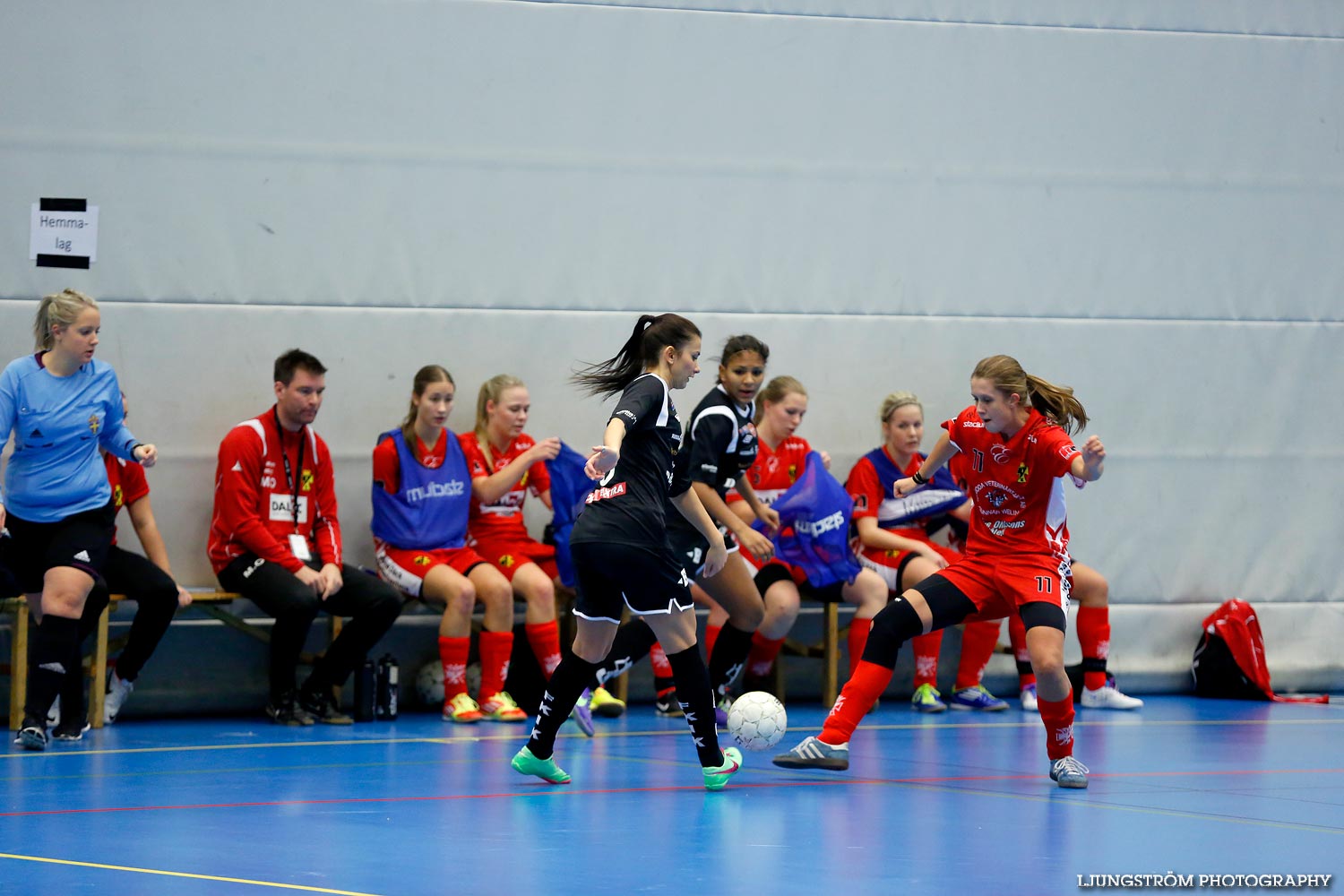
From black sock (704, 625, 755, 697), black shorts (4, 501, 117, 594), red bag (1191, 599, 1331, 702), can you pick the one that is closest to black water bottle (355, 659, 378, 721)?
black shorts (4, 501, 117, 594)

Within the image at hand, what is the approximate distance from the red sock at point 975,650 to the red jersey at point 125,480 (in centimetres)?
471

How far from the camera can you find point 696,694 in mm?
5902

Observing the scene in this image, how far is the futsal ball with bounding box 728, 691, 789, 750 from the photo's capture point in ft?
21.6

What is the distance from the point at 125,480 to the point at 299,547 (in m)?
0.94

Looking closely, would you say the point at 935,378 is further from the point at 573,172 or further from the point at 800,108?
the point at 573,172

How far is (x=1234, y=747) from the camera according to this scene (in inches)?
301

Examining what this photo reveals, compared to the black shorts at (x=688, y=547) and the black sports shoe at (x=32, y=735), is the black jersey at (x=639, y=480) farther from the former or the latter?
the black sports shoe at (x=32, y=735)

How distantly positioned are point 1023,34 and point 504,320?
3.82m

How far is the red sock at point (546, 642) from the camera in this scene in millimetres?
8586

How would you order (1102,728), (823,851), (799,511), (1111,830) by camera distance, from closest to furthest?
(823,851) → (1111,830) → (1102,728) → (799,511)

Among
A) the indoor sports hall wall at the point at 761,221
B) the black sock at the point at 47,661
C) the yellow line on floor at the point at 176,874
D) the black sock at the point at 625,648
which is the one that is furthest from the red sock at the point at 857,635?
the yellow line on floor at the point at 176,874

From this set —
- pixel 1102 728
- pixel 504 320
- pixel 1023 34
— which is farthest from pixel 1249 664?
pixel 504 320

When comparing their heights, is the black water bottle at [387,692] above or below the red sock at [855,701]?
below

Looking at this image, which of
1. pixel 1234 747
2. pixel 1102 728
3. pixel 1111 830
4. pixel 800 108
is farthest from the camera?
pixel 800 108
